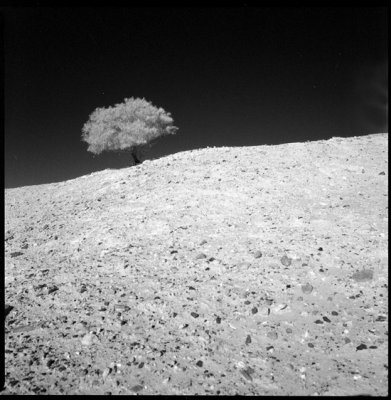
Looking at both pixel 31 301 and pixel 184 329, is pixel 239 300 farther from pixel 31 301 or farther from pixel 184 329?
pixel 31 301

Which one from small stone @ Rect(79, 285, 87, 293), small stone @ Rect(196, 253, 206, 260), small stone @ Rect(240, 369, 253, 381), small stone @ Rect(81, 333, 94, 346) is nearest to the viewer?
small stone @ Rect(240, 369, 253, 381)

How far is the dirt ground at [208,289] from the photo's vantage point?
3.29 metres

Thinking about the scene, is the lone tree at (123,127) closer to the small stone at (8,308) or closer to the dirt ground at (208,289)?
the dirt ground at (208,289)

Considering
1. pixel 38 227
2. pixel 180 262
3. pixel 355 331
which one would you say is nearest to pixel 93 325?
pixel 180 262

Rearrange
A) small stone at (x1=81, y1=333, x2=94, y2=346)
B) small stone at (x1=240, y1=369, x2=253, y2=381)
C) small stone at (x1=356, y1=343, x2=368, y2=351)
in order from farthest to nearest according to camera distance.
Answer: small stone at (x1=81, y1=333, x2=94, y2=346), small stone at (x1=356, y1=343, x2=368, y2=351), small stone at (x1=240, y1=369, x2=253, y2=381)

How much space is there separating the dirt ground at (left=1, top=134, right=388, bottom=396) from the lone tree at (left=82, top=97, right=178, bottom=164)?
17.7 metres


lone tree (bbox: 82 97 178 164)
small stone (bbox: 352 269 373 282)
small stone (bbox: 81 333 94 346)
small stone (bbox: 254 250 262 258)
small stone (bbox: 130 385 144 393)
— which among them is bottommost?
small stone (bbox: 130 385 144 393)

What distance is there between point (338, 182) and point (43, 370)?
29.5 feet

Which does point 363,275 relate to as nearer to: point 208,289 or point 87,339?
point 208,289

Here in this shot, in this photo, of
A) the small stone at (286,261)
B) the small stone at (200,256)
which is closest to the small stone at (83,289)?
the small stone at (200,256)

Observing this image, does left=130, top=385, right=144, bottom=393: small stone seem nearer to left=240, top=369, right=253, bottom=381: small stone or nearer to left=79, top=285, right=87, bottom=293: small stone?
left=240, top=369, right=253, bottom=381: small stone

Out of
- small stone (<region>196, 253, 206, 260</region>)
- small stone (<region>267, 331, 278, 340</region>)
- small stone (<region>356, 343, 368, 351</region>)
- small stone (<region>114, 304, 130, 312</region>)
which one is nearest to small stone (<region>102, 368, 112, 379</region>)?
small stone (<region>114, 304, 130, 312</region>)

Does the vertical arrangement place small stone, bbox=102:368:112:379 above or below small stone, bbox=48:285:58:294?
below

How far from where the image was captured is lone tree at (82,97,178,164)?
26.6 metres
